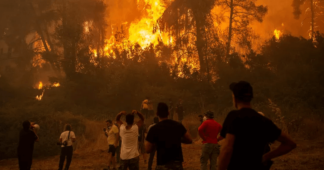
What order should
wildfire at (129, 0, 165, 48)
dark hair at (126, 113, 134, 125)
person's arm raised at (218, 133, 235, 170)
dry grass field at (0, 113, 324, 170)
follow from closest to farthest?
person's arm raised at (218, 133, 235, 170) < dark hair at (126, 113, 134, 125) < dry grass field at (0, 113, 324, 170) < wildfire at (129, 0, 165, 48)

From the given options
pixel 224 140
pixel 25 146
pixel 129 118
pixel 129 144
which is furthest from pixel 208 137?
pixel 25 146

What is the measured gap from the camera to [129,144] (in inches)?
283

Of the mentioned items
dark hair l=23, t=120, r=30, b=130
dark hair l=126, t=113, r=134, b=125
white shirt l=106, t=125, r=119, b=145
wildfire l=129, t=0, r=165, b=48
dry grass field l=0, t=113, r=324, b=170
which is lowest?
dry grass field l=0, t=113, r=324, b=170

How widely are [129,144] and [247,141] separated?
451 cm

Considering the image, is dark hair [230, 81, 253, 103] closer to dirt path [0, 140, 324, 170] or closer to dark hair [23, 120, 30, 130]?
dark hair [23, 120, 30, 130]

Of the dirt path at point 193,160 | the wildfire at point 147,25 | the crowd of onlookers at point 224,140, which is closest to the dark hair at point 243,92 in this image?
the crowd of onlookers at point 224,140

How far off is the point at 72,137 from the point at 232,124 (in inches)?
343

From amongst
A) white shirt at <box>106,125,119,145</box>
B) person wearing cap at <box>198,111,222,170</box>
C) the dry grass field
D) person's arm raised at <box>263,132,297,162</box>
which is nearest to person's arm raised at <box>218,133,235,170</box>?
person's arm raised at <box>263,132,297,162</box>

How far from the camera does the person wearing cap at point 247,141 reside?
9.86 ft

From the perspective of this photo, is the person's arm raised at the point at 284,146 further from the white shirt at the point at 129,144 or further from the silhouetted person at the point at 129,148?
the white shirt at the point at 129,144

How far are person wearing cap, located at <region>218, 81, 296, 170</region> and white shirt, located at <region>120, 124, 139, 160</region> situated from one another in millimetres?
4317

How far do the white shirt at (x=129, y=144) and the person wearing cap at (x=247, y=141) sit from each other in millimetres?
4317

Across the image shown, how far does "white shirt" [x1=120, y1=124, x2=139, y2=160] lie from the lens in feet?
23.4

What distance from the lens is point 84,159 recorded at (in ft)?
52.3
